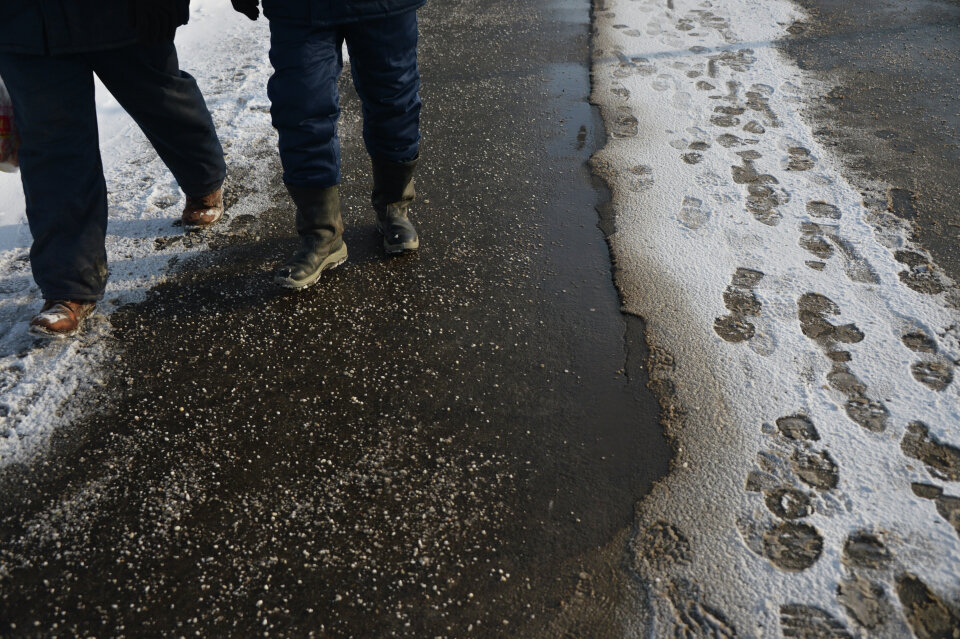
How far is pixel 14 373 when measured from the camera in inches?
87.0

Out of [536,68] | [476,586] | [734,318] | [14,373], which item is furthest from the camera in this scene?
[536,68]

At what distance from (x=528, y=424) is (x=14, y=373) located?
1.61 metres

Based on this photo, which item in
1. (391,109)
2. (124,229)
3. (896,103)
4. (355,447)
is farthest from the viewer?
(896,103)

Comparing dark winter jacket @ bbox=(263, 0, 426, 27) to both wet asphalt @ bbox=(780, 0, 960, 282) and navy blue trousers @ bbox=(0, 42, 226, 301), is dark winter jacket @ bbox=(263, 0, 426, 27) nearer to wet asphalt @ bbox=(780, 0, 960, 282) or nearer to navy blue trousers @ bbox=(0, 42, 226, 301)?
navy blue trousers @ bbox=(0, 42, 226, 301)

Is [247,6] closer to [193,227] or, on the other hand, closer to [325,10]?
[325,10]

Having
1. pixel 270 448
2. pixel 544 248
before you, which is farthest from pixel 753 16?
pixel 270 448

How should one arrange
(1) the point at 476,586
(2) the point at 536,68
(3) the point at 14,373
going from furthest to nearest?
(2) the point at 536,68
(3) the point at 14,373
(1) the point at 476,586

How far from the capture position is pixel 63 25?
2082 mm

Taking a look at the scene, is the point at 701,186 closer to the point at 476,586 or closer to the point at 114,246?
the point at 476,586

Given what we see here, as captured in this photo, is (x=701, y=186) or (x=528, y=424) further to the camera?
(x=701, y=186)

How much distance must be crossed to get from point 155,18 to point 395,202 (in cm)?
100


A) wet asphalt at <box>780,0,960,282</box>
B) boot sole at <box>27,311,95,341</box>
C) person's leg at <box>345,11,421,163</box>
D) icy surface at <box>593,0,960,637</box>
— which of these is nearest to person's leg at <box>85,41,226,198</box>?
person's leg at <box>345,11,421,163</box>

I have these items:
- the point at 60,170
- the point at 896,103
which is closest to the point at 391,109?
the point at 60,170

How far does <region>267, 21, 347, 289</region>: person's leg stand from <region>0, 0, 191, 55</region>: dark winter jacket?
1.51ft
